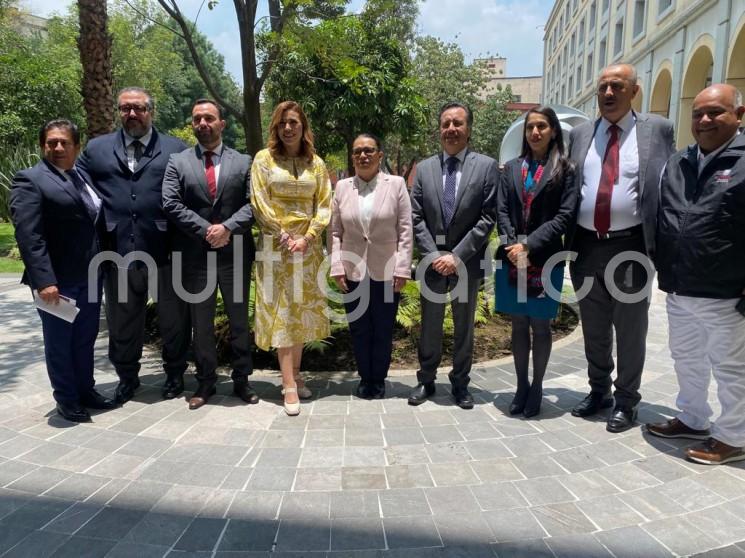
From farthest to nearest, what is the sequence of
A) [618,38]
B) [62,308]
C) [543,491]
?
[618,38], [62,308], [543,491]

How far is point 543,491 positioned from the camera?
2.87 meters

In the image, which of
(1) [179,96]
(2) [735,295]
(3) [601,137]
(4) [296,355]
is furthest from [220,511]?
(1) [179,96]

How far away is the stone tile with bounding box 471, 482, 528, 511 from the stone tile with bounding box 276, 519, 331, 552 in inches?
32.3

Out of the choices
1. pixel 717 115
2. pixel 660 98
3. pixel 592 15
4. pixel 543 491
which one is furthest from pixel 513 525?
pixel 592 15

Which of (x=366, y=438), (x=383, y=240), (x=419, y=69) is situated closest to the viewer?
(x=366, y=438)

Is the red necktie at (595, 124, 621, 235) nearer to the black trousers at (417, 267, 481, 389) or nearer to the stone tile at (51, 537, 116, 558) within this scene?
the black trousers at (417, 267, 481, 389)

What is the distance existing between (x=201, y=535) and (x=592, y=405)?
2882mm

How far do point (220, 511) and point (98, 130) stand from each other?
4.66 metres

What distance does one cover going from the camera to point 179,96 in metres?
41.0

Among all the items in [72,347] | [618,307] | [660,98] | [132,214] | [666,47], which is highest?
[666,47]

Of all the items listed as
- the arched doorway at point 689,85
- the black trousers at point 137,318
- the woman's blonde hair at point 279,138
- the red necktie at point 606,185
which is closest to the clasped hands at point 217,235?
the black trousers at point 137,318

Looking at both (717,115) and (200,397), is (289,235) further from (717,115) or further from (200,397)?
(717,115)

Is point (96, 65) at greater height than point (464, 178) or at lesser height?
greater

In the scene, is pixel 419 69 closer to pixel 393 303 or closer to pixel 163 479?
pixel 393 303
